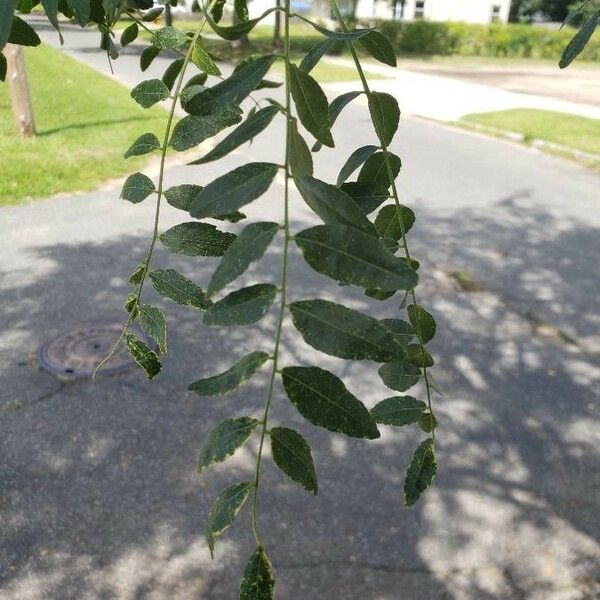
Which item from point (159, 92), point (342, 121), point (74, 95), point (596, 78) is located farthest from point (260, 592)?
point (596, 78)

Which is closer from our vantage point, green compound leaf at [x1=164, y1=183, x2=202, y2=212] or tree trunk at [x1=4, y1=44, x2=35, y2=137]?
green compound leaf at [x1=164, y1=183, x2=202, y2=212]

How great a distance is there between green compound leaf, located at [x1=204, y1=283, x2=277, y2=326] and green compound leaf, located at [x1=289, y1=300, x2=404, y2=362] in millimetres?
34

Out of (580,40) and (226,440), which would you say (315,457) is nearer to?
(580,40)

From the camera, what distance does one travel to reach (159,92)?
1.19 m

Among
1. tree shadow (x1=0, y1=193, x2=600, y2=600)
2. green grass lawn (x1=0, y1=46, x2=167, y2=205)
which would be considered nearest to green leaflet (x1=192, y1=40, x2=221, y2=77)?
tree shadow (x1=0, y1=193, x2=600, y2=600)

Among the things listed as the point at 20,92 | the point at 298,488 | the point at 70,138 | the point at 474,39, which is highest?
the point at 20,92

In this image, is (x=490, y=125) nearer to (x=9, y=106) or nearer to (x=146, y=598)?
(x=9, y=106)

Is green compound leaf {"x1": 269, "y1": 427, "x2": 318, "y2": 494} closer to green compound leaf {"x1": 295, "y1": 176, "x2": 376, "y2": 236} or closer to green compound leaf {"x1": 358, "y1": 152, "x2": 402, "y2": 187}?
green compound leaf {"x1": 295, "y1": 176, "x2": 376, "y2": 236}

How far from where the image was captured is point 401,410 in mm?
1127

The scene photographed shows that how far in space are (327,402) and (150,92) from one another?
699mm

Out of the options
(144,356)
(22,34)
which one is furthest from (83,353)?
(144,356)

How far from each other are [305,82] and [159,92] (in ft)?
1.48

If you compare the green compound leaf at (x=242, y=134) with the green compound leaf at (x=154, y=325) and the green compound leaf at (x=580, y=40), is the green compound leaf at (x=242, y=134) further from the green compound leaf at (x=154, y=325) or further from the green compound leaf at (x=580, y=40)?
the green compound leaf at (x=580, y=40)

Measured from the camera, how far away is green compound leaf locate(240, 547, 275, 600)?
2.39 ft
